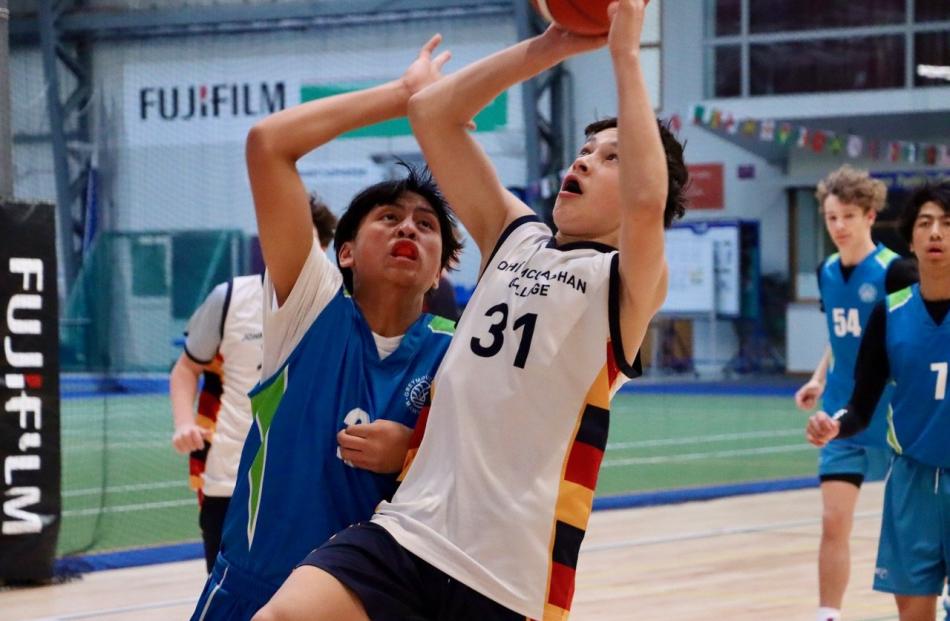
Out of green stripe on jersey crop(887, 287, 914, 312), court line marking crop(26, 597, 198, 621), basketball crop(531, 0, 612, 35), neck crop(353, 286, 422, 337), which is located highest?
basketball crop(531, 0, 612, 35)

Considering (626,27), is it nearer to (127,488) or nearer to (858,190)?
(858,190)

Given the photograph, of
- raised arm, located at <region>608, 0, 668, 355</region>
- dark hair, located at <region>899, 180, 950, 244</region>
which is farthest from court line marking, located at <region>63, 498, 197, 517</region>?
raised arm, located at <region>608, 0, 668, 355</region>

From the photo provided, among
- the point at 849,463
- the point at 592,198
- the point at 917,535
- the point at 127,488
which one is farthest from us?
the point at 127,488

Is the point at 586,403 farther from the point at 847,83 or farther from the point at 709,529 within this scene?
the point at 847,83

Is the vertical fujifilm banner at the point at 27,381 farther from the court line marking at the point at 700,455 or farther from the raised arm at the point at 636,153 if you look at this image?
the court line marking at the point at 700,455

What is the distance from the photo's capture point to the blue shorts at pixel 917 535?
4.48m

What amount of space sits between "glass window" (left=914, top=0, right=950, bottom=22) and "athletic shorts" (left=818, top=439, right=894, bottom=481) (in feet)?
46.5

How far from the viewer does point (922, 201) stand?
15.2 feet

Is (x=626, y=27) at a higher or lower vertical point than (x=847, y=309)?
higher

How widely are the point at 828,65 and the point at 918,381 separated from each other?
15429 mm

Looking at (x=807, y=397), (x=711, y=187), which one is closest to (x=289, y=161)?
(x=807, y=397)

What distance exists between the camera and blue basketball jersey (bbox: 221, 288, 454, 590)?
2742mm

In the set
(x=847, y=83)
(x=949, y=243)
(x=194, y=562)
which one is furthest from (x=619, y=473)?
(x=847, y=83)

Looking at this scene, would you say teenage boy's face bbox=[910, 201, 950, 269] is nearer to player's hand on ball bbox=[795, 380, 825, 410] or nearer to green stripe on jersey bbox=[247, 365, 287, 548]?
player's hand on ball bbox=[795, 380, 825, 410]
